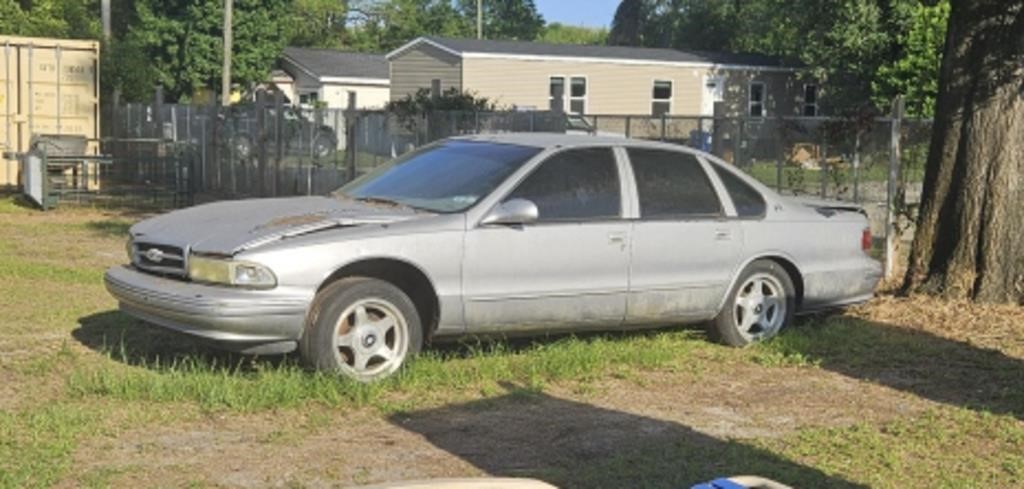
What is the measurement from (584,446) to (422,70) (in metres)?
Result: 32.4

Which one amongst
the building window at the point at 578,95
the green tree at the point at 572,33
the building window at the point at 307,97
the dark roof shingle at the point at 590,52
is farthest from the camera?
the green tree at the point at 572,33

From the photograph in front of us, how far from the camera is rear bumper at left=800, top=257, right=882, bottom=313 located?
8.66 m

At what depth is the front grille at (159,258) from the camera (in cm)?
675

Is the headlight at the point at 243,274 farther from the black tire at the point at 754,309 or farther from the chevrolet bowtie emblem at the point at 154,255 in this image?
the black tire at the point at 754,309

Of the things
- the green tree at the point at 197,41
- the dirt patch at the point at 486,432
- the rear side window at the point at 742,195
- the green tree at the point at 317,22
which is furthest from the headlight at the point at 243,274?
the green tree at the point at 317,22

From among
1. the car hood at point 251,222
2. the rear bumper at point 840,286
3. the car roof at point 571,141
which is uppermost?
the car roof at point 571,141

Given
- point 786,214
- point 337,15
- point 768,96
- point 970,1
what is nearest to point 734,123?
point 970,1

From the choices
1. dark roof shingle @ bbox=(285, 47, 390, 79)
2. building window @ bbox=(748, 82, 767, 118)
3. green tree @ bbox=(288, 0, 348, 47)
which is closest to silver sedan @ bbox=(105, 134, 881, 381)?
building window @ bbox=(748, 82, 767, 118)

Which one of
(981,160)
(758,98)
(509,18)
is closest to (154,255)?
(981,160)

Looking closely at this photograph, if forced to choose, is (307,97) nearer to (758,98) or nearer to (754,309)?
(758,98)

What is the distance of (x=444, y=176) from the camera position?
762 centimetres

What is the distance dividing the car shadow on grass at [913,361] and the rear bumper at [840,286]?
20 centimetres

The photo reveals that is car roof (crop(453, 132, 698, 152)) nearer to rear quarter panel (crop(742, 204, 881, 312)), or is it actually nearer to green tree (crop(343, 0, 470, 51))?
rear quarter panel (crop(742, 204, 881, 312))

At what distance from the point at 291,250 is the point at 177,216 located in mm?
1255
